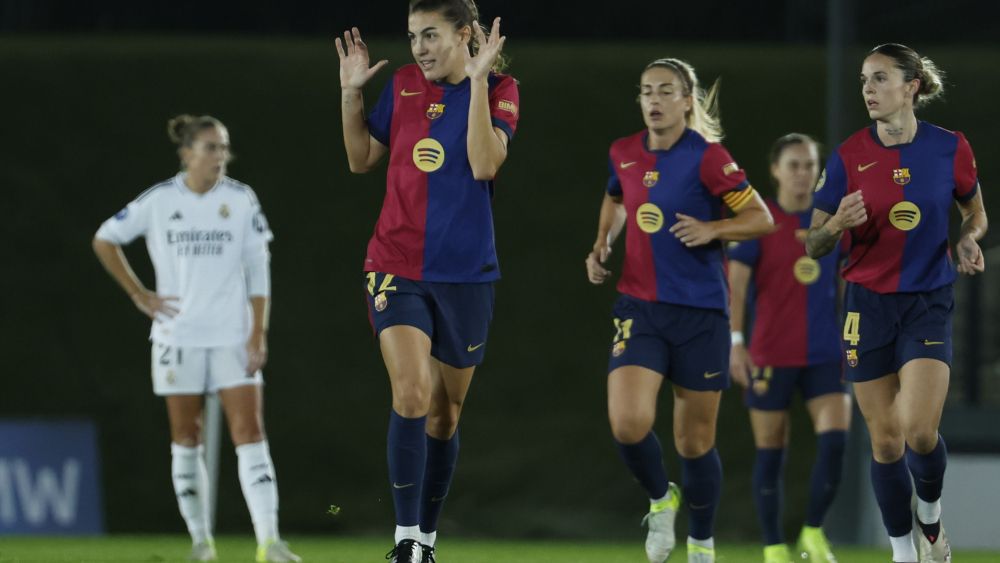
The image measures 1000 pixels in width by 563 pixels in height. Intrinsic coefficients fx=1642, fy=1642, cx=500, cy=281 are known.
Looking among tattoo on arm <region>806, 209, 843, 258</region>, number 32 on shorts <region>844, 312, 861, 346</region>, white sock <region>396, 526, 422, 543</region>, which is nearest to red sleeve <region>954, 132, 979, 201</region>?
tattoo on arm <region>806, 209, 843, 258</region>

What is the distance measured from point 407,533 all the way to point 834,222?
74.3 inches

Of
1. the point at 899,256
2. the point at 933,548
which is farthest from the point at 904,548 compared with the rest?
the point at 899,256

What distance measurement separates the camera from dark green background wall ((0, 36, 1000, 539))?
1027 cm

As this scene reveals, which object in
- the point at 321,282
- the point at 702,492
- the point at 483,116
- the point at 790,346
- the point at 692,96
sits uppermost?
the point at 692,96

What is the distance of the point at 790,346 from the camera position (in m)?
7.91

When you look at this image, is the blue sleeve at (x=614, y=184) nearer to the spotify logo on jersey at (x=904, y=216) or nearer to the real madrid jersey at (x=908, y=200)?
the real madrid jersey at (x=908, y=200)

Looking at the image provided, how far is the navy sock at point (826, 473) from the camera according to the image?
7.83m

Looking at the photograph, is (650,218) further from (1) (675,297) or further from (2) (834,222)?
(2) (834,222)

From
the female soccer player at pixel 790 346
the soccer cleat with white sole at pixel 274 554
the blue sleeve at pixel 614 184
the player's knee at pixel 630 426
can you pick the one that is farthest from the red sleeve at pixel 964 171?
the soccer cleat with white sole at pixel 274 554

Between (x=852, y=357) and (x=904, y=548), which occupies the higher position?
(x=852, y=357)

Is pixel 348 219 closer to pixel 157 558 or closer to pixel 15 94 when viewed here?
pixel 15 94

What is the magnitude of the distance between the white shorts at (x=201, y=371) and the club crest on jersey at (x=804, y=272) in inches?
104

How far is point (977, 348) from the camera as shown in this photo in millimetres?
10078

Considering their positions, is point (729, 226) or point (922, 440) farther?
point (729, 226)
